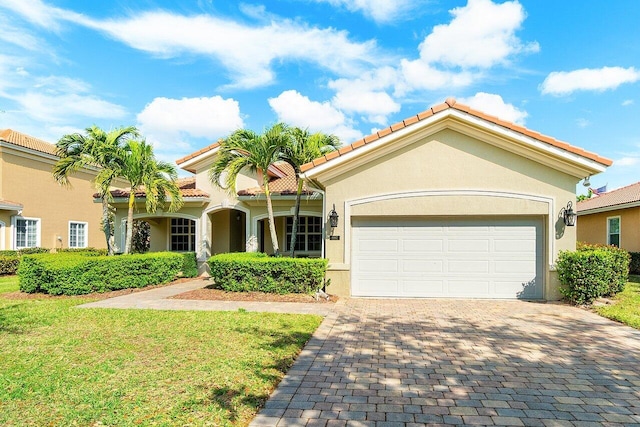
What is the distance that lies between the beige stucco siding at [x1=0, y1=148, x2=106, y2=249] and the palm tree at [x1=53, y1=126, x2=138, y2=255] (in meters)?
4.07

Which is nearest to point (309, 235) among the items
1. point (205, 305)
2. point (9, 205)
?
point (205, 305)

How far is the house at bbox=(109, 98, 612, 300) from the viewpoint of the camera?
412 inches

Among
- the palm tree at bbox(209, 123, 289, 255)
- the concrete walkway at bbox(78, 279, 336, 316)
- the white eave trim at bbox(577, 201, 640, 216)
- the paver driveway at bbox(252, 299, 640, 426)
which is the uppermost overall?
the palm tree at bbox(209, 123, 289, 255)

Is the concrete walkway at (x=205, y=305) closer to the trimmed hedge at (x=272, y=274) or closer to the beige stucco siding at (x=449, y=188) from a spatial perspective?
the trimmed hedge at (x=272, y=274)

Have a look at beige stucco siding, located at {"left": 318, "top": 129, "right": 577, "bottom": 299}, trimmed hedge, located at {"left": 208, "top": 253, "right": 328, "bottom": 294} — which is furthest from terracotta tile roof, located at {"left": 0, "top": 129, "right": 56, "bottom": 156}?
beige stucco siding, located at {"left": 318, "top": 129, "right": 577, "bottom": 299}

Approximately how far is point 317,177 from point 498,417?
8331 millimetres

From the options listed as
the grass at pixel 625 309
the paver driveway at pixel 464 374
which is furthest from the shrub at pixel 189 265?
the grass at pixel 625 309

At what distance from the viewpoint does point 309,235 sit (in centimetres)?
1692

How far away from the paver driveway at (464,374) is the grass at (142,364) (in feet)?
1.78

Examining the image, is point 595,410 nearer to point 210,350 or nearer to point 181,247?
point 210,350

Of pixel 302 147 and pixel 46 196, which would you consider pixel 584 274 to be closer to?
pixel 302 147

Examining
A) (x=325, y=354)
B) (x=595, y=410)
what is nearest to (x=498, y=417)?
(x=595, y=410)

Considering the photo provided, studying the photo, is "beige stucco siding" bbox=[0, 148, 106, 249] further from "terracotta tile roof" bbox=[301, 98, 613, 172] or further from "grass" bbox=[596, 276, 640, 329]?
"grass" bbox=[596, 276, 640, 329]

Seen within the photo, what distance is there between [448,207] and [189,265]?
10.6m
